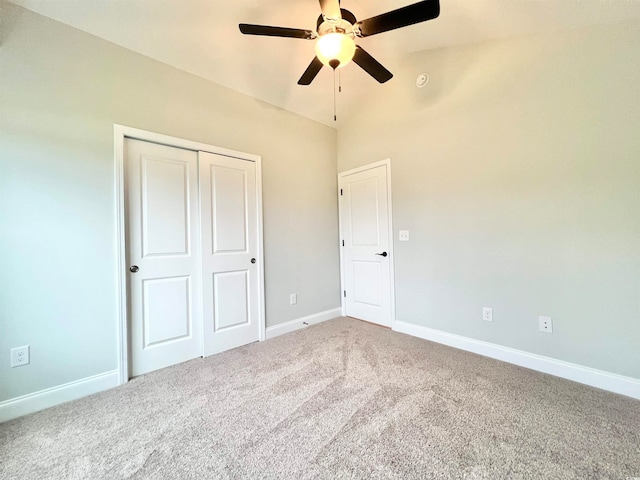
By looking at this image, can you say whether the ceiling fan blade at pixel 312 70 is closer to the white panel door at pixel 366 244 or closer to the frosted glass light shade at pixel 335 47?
the frosted glass light shade at pixel 335 47

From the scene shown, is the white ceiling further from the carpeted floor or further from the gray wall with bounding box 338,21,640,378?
the carpeted floor

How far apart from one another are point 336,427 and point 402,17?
2440mm

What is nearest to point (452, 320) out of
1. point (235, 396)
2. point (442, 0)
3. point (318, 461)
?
point (318, 461)

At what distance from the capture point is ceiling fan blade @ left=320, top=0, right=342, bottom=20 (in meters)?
1.58

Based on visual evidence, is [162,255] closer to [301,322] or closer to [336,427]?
[301,322]

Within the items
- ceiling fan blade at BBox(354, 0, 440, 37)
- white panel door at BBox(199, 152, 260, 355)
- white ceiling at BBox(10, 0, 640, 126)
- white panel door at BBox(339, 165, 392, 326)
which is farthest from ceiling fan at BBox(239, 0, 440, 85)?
white panel door at BBox(339, 165, 392, 326)

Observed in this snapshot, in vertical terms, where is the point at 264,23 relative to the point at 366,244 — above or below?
above

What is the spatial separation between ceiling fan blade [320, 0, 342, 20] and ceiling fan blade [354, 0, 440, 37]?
147mm

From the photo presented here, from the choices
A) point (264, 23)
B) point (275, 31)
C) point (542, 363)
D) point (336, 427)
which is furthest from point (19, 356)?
point (542, 363)

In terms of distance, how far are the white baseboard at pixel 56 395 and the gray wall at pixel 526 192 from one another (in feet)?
9.13

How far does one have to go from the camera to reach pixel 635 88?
1696 millimetres

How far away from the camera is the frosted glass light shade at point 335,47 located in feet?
5.30

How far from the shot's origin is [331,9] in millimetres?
1600

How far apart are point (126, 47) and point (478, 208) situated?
3304 millimetres
